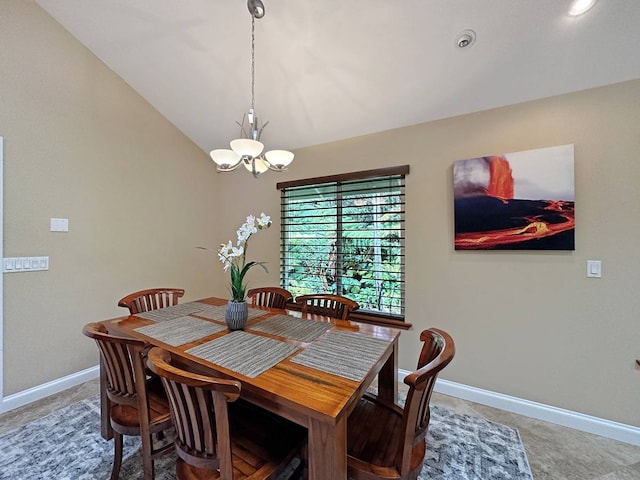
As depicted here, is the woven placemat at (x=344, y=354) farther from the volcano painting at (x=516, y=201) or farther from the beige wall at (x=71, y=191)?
the beige wall at (x=71, y=191)

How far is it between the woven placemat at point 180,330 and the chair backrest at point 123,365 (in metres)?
0.21

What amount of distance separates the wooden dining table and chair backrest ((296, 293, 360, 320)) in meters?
0.22

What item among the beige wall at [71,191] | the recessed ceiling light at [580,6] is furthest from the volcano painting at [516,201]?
the beige wall at [71,191]

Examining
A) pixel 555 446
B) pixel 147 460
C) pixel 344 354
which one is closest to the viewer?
pixel 147 460

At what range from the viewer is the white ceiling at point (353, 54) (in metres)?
1.72

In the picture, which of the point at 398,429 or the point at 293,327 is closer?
the point at 398,429

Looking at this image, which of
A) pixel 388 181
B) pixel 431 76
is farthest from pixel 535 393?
pixel 431 76

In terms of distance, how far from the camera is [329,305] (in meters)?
2.23

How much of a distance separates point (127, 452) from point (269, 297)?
1405 millimetres

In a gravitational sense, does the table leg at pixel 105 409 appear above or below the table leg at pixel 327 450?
below

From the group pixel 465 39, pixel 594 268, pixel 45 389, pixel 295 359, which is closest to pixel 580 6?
pixel 465 39

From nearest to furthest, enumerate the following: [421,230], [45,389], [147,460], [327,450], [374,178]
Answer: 1. [327,450]
2. [147,460]
3. [45,389]
4. [421,230]
5. [374,178]

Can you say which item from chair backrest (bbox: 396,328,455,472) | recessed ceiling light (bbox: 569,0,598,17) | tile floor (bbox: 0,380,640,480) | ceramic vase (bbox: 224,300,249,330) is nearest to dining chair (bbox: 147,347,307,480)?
chair backrest (bbox: 396,328,455,472)

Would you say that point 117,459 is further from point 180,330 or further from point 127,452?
point 180,330
